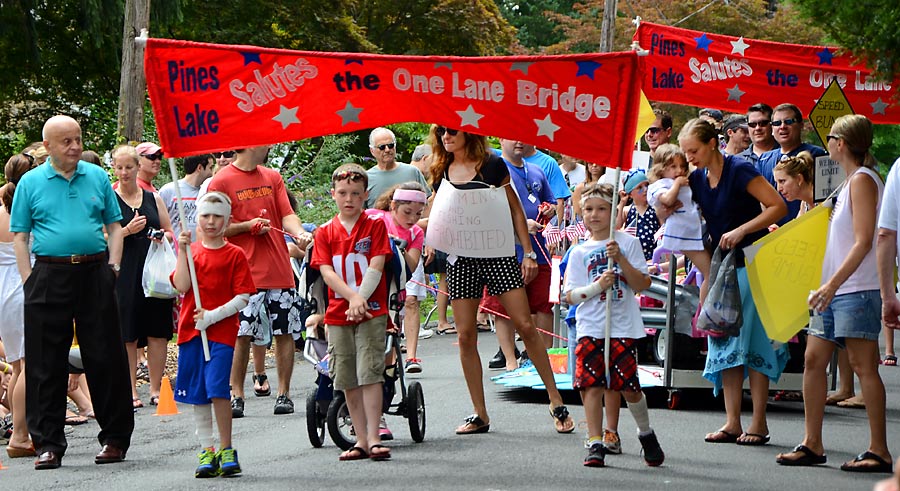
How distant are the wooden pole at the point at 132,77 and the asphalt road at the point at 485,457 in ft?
31.9

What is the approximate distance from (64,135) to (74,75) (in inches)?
780

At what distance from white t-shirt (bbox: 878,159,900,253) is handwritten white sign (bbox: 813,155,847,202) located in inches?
55.9

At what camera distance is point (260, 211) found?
1046 cm

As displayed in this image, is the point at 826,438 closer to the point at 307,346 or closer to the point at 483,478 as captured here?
the point at 483,478

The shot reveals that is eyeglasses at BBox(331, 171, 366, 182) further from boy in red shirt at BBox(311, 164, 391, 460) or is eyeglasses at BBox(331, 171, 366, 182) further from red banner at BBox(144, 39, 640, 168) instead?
red banner at BBox(144, 39, 640, 168)

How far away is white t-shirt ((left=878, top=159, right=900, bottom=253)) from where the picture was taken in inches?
290

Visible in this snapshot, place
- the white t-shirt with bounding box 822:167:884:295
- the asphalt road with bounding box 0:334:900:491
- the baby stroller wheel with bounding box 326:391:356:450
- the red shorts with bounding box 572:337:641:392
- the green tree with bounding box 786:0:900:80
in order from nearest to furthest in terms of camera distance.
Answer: the green tree with bounding box 786:0:900:80
the asphalt road with bounding box 0:334:900:491
the white t-shirt with bounding box 822:167:884:295
the red shorts with bounding box 572:337:641:392
the baby stroller wheel with bounding box 326:391:356:450

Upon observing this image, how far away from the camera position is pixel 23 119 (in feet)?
92.0

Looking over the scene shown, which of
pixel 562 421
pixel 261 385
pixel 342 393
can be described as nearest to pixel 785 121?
pixel 562 421

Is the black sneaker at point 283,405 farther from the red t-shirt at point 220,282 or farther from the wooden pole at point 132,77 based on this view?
the wooden pole at point 132,77

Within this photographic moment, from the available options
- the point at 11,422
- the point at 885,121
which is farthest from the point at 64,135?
the point at 885,121

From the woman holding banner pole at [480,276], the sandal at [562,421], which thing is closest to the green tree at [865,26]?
the woman holding banner pole at [480,276]

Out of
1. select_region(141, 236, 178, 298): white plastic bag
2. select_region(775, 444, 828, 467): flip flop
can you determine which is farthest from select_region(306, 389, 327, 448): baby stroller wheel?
select_region(775, 444, 828, 467): flip flop

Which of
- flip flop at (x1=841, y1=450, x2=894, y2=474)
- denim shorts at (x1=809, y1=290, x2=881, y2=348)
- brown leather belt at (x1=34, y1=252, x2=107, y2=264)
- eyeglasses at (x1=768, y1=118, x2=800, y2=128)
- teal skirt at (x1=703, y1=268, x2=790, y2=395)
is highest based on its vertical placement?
eyeglasses at (x1=768, y1=118, x2=800, y2=128)
